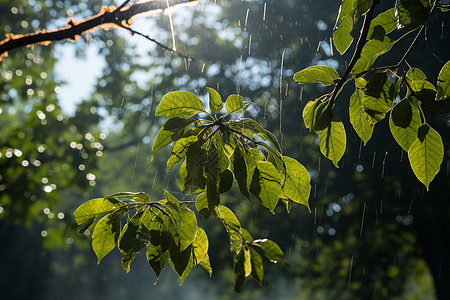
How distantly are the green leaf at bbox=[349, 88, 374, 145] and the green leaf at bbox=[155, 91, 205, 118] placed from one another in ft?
1.25

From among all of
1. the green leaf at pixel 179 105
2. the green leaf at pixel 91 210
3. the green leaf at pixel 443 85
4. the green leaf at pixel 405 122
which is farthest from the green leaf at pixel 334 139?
the green leaf at pixel 91 210

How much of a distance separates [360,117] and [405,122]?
104mm

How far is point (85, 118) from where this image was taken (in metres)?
9.17

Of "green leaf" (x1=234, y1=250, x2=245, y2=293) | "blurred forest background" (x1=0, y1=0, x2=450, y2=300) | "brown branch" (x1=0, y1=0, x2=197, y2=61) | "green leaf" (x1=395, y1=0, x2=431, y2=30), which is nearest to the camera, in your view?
"green leaf" (x1=395, y1=0, x2=431, y2=30)

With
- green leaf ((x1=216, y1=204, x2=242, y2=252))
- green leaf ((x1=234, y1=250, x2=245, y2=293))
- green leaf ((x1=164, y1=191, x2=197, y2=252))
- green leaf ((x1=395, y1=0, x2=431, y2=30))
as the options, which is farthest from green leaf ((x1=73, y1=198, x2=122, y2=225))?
green leaf ((x1=395, y1=0, x2=431, y2=30))

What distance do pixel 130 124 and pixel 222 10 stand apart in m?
4.35

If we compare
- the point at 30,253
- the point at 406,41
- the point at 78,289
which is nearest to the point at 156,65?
the point at 406,41

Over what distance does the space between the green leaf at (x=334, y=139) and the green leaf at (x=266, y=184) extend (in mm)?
162

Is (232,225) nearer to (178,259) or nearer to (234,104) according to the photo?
(178,259)

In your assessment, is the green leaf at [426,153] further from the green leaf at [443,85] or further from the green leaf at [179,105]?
the green leaf at [179,105]

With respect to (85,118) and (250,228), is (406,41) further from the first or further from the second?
(85,118)

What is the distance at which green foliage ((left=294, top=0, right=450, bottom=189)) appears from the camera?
74 cm

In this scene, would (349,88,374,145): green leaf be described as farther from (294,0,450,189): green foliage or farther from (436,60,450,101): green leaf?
(436,60,450,101): green leaf

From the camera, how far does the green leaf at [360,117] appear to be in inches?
34.0
